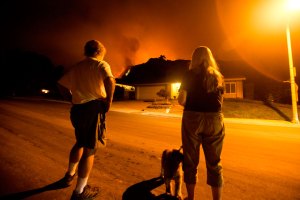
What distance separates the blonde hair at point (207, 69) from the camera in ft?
9.58

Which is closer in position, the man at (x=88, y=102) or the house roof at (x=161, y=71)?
the man at (x=88, y=102)

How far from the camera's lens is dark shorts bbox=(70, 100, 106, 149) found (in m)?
3.26

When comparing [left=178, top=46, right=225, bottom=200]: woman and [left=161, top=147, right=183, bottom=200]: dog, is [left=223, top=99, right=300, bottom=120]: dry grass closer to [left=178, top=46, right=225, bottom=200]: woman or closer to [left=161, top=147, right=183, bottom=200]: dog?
[left=161, top=147, right=183, bottom=200]: dog

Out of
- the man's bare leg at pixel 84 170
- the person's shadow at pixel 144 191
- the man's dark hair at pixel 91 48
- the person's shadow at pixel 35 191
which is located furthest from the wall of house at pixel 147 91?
the man's bare leg at pixel 84 170

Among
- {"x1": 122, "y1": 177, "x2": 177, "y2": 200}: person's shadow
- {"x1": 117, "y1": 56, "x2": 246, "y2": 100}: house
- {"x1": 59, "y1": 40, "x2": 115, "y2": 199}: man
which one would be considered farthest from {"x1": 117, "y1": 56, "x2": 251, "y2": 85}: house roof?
{"x1": 59, "y1": 40, "x2": 115, "y2": 199}: man

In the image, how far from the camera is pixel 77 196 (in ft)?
10.2

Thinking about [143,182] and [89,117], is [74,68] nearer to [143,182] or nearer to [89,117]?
[89,117]

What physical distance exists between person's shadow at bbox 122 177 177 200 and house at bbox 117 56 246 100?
25614 mm

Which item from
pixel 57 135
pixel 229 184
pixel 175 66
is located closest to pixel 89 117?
pixel 229 184

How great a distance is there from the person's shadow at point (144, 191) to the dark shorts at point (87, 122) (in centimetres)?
83

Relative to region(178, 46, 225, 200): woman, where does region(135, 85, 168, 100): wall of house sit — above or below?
above

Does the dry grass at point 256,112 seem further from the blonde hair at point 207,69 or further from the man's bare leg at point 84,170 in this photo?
the man's bare leg at point 84,170

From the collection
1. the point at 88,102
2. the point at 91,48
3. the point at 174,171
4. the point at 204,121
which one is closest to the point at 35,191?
the point at 88,102

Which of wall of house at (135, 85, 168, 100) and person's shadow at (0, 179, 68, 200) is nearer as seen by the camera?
person's shadow at (0, 179, 68, 200)
